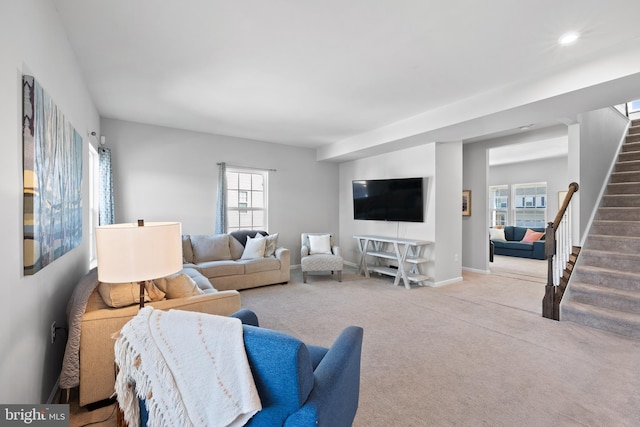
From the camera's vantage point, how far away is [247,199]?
18.9ft

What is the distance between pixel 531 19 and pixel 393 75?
1.15 meters

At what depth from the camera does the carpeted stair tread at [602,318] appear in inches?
113

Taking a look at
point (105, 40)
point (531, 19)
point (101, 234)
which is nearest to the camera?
point (101, 234)

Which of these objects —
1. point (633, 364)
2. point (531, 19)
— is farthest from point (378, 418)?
point (531, 19)

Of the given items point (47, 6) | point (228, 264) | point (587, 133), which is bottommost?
point (228, 264)

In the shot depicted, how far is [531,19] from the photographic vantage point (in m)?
2.09

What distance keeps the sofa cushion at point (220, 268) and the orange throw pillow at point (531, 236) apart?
7059mm

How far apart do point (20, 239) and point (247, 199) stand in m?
4.38

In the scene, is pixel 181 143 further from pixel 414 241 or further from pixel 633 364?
pixel 633 364

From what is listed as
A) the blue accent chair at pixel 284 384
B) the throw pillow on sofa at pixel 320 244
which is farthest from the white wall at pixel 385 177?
the blue accent chair at pixel 284 384

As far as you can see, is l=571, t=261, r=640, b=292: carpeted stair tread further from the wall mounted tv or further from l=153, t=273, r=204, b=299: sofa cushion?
l=153, t=273, r=204, b=299: sofa cushion

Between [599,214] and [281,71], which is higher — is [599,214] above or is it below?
below

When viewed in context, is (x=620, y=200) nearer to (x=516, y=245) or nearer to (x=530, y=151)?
(x=530, y=151)

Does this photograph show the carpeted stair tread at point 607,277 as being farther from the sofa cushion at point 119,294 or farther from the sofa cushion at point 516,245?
the sofa cushion at point 119,294
